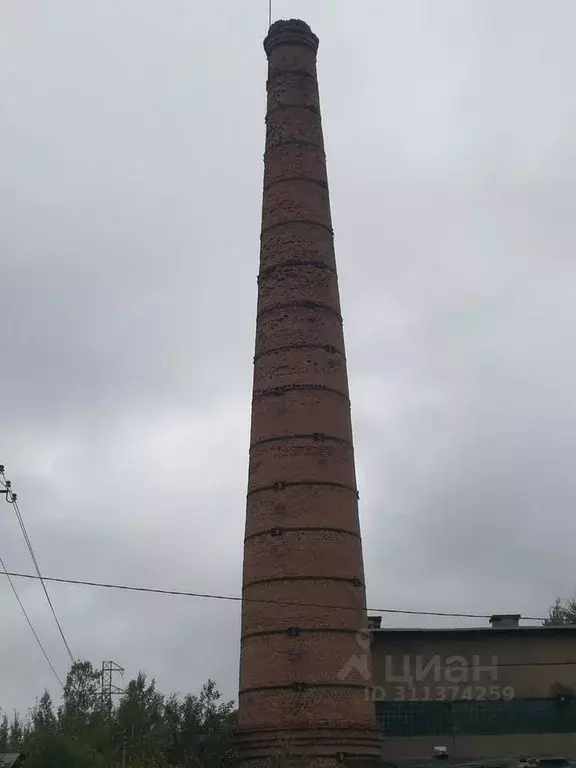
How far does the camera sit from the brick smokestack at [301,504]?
1731cm

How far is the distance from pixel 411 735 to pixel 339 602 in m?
4.94

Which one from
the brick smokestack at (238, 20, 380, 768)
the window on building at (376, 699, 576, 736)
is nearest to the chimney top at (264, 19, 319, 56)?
the brick smokestack at (238, 20, 380, 768)

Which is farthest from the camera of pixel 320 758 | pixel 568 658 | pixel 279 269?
pixel 568 658

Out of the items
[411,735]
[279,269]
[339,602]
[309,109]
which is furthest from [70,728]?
[309,109]

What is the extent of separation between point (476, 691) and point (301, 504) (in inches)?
267

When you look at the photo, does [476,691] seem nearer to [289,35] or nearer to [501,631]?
[501,631]

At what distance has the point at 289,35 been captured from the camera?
74.3 ft

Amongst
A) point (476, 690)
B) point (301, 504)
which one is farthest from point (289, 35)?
point (476, 690)

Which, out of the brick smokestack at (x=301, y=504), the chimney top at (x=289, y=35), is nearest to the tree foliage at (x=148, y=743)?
the brick smokestack at (x=301, y=504)

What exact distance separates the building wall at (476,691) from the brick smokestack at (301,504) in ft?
10.6

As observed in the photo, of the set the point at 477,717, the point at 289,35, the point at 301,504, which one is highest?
the point at 289,35

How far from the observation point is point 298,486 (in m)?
18.5

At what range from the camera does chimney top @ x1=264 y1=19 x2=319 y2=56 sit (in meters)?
22.7

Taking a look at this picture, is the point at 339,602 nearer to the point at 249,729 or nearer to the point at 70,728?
the point at 249,729
